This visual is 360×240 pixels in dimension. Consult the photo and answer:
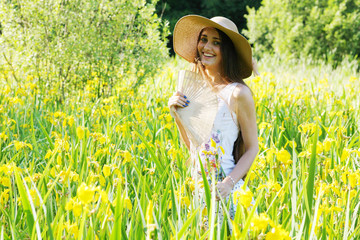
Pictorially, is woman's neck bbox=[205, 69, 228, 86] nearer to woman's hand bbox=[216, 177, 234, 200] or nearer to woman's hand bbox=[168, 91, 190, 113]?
woman's hand bbox=[168, 91, 190, 113]

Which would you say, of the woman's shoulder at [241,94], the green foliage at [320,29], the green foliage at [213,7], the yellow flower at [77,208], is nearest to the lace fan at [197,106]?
the woman's shoulder at [241,94]

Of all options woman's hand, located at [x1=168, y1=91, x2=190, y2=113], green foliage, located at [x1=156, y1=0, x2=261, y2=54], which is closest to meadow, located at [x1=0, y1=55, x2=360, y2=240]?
woman's hand, located at [x1=168, y1=91, x2=190, y2=113]

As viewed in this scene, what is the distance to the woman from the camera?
181 centimetres

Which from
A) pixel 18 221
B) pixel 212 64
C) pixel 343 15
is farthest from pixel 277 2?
pixel 18 221

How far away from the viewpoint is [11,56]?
4.51 meters

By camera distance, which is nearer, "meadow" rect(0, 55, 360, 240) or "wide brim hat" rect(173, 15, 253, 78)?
"meadow" rect(0, 55, 360, 240)

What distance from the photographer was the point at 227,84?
194cm

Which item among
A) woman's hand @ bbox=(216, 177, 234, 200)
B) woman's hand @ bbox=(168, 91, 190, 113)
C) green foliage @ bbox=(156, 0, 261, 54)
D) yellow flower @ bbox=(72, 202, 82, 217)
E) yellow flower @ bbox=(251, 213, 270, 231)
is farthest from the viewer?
green foliage @ bbox=(156, 0, 261, 54)

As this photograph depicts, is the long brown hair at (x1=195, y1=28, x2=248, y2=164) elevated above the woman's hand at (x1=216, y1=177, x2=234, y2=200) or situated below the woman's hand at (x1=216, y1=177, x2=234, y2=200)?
above

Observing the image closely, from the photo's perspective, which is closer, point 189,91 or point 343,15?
point 189,91

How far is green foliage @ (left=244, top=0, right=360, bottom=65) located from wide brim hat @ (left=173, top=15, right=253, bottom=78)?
292 inches

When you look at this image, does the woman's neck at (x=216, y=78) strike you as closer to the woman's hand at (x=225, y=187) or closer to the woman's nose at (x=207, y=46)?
the woman's nose at (x=207, y=46)

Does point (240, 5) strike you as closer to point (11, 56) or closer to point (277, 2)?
point (277, 2)

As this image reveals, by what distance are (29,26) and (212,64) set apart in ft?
10.3
